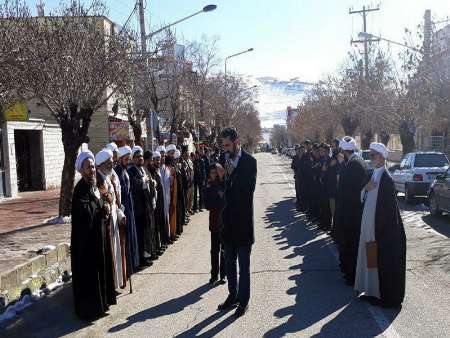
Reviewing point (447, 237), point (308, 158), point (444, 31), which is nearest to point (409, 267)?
point (447, 237)

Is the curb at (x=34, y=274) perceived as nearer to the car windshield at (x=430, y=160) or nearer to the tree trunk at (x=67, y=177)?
the tree trunk at (x=67, y=177)

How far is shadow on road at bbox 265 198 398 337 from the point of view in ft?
19.0

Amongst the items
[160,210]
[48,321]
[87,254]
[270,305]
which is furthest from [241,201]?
[160,210]

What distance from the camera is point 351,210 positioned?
7523mm

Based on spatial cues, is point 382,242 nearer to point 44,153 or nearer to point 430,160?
point 430,160

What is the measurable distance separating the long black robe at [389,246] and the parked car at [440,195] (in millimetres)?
7579

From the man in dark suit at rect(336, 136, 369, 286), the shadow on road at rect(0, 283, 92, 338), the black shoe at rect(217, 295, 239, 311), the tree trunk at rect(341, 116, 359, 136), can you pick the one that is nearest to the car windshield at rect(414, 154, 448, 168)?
the man in dark suit at rect(336, 136, 369, 286)

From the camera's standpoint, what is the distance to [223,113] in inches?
1822

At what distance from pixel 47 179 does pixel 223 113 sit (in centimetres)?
2327

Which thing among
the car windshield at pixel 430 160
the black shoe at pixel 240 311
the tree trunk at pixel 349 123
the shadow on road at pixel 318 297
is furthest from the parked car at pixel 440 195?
the tree trunk at pixel 349 123

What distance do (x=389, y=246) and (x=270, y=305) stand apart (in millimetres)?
1575

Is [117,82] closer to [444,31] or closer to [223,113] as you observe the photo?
[444,31]

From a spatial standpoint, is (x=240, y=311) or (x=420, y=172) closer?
(x=240, y=311)

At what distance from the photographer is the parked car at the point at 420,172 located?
17469 mm
